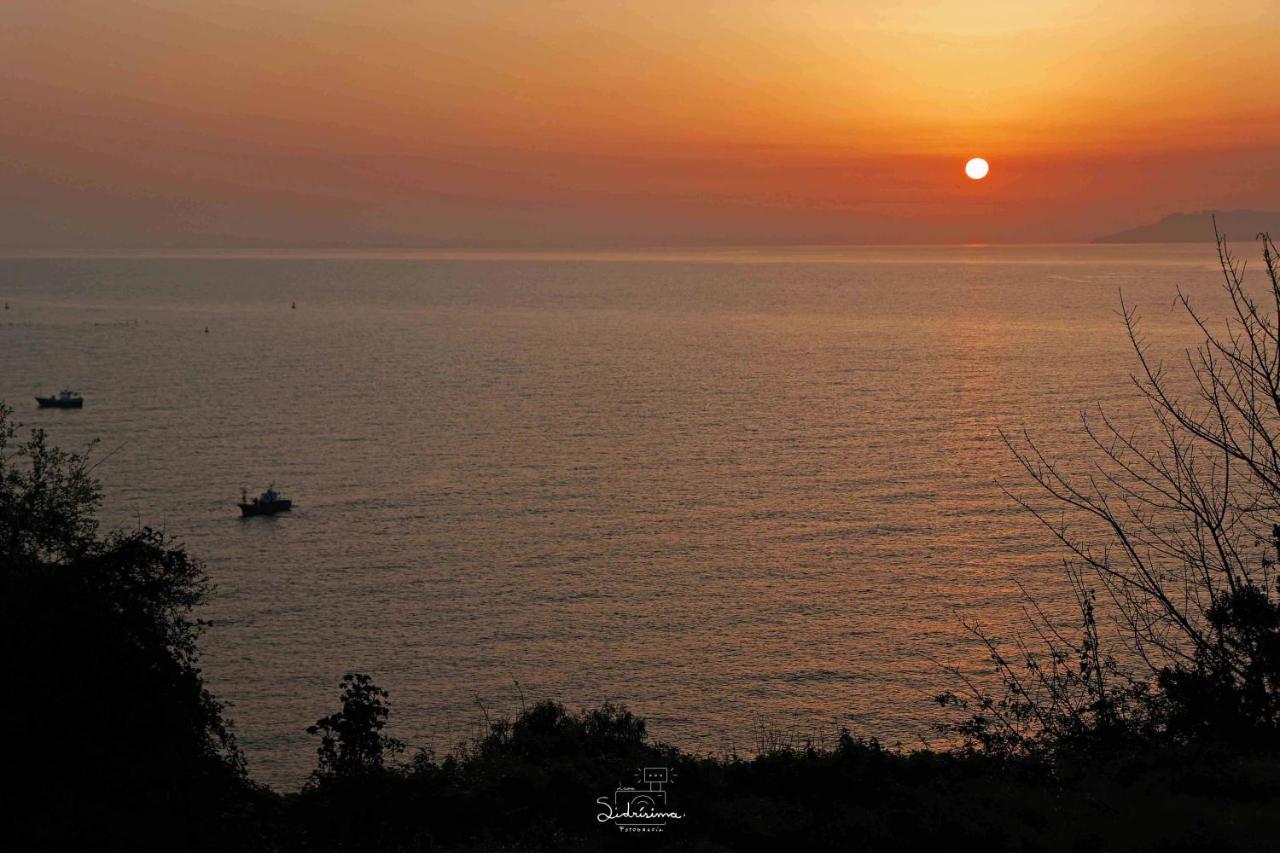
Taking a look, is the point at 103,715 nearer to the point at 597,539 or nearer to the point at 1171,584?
the point at 597,539

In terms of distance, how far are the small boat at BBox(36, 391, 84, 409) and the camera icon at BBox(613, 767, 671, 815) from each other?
126m

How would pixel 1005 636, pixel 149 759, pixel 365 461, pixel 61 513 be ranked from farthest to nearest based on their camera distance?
1. pixel 365 461
2. pixel 1005 636
3. pixel 61 513
4. pixel 149 759

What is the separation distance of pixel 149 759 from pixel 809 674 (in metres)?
37.8

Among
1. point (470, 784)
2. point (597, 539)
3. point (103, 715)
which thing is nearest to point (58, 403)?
point (597, 539)

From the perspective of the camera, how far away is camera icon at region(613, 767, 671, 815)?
25.8 meters

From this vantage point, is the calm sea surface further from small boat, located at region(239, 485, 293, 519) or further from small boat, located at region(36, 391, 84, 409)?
small boat, located at region(36, 391, 84, 409)

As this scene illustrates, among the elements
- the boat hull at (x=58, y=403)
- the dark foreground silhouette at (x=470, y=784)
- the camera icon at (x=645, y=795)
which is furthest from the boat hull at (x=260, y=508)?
the camera icon at (x=645, y=795)

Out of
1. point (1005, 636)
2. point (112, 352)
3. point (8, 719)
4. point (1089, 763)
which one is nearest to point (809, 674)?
point (1005, 636)

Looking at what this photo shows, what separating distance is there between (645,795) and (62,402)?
128351mm

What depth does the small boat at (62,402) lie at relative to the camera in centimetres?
13355

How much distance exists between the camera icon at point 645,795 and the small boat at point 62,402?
126 meters

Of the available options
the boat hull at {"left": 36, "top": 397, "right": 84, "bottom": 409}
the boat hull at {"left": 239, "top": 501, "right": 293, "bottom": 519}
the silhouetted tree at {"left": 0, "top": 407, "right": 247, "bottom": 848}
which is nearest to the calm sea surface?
the boat hull at {"left": 239, "top": 501, "right": 293, "bottom": 519}

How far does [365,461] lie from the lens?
104500 millimetres

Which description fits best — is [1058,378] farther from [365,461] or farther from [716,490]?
[365,461]
